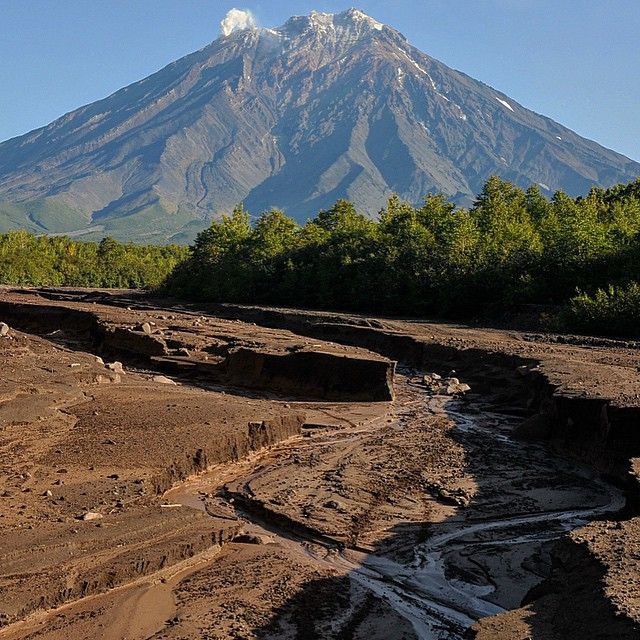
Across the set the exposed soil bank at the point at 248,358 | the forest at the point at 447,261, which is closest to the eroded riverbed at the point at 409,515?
the exposed soil bank at the point at 248,358

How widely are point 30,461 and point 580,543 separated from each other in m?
6.85

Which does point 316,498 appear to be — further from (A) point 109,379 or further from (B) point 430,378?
(B) point 430,378

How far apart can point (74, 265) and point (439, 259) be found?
5125 cm

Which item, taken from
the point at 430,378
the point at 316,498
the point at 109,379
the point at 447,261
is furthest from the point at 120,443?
the point at 447,261

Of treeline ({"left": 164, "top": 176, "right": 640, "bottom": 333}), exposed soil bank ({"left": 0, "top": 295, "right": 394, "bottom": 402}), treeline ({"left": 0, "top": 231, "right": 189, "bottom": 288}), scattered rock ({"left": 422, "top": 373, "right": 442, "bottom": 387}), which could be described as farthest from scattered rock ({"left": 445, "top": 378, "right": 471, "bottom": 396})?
treeline ({"left": 0, "top": 231, "right": 189, "bottom": 288})

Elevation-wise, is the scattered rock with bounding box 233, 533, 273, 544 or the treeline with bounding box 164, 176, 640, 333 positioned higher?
the treeline with bounding box 164, 176, 640, 333

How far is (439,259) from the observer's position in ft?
129

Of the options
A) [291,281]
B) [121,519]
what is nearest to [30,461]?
[121,519]

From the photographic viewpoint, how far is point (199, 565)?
8.52 metres

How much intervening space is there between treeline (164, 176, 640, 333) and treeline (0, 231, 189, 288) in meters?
20.5

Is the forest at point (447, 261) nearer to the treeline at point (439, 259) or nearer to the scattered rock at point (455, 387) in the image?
the treeline at point (439, 259)

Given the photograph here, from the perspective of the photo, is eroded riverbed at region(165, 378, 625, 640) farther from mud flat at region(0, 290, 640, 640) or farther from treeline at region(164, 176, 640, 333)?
treeline at region(164, 176, 640, 333)

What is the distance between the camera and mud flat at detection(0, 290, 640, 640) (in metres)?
7.34

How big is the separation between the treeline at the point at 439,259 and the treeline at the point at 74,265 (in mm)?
20512
